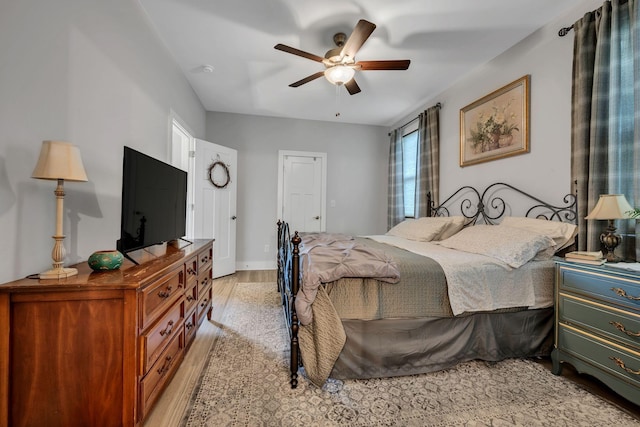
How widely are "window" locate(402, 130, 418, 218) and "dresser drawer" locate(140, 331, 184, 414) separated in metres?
3.52

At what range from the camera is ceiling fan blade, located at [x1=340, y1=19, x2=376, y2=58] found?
184 centimetres

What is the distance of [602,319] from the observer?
60.9 inches

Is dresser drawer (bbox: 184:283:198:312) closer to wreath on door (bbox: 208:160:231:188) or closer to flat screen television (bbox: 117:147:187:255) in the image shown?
Result: flat screen television (bbox: 117:147:187:255)

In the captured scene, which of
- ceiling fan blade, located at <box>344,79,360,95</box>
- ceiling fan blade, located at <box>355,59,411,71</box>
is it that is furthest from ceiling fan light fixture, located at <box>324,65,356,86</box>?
ceiling fan blade, located at <box>344,79,360,95</box>

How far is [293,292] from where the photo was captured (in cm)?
164

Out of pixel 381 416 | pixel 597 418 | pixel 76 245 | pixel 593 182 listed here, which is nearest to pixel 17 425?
pixel 76 245

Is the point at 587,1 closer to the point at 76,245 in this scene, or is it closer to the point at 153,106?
the point at 153,106

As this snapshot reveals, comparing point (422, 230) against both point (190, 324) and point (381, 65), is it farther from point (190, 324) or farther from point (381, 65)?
point (190, 324)

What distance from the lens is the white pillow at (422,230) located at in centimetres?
288

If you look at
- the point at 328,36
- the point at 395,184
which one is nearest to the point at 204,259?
the point at 328,36

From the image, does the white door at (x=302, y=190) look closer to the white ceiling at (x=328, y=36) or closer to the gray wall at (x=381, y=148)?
the gray wall at (x=381, y=148)

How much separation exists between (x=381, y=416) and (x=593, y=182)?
6.90 feet

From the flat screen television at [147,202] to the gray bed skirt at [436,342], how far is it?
1362 millimetres

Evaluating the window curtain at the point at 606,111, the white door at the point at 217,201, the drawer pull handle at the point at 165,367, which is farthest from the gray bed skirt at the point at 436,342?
the white door at the point at 217,201
